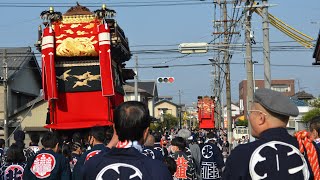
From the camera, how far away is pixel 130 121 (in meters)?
3.11

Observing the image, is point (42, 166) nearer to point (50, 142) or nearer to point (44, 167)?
point (44, 167)

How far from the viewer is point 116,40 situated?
18.0 metres

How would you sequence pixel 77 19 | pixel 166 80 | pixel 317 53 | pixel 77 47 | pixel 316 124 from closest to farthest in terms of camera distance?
pixel 316 124, pixel 77 47, pixel 77 19, pixel 317 53, pixel 166 80

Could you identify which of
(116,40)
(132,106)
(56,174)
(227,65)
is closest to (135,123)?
(132,106)

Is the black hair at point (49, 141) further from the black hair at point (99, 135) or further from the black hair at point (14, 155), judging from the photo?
the black hair at point (14, 155)

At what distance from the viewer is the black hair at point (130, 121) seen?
3.11 meters

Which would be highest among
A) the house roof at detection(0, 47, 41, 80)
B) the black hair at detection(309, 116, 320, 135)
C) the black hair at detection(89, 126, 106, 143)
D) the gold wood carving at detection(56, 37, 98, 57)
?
the house roof at detection(0, 47, 41, 80)

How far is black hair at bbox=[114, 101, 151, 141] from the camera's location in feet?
10.2

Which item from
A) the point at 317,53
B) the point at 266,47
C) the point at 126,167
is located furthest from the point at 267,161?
the point at 317,53

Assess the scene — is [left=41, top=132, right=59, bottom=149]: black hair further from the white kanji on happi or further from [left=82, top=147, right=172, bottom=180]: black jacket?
[left=82, top=147, right=172, bottom=180]: black jacket

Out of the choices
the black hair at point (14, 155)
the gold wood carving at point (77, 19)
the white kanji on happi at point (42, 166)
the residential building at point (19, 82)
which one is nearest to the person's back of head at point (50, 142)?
the white kanji on happi at point (42, 166)

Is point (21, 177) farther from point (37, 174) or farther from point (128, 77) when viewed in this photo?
point (128, 77)

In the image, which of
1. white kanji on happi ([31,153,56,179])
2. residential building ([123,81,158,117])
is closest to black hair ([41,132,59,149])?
white kanji on happi ([31,153,56,179])

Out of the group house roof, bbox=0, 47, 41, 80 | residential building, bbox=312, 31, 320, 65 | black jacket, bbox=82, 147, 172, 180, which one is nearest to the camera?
black jacket, bbox=82, 147, 172, 180
